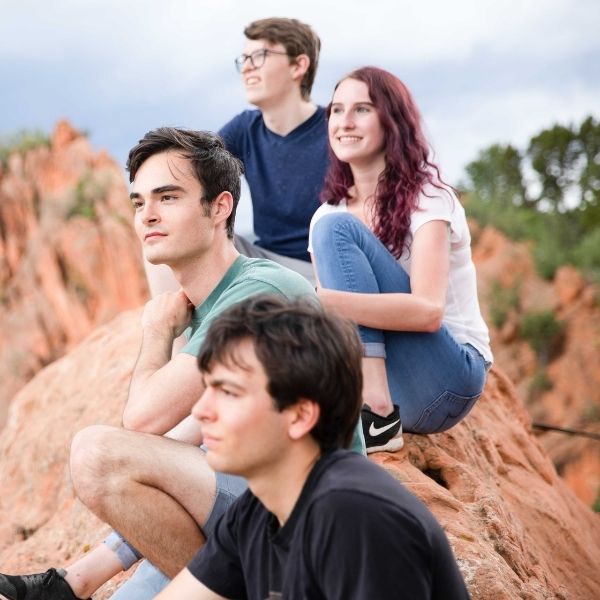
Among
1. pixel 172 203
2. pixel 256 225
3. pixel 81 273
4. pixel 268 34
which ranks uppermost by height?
pixel 268 34

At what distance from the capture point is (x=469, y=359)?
4234 millimetres

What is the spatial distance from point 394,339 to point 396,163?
0.78 m

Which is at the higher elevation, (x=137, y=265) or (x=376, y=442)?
(x=376, y=442)

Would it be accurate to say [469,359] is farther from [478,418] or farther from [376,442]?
[478,418]

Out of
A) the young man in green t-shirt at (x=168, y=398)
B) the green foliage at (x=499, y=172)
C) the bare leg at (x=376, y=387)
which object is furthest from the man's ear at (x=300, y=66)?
the green foliage at (x=499, y=172)

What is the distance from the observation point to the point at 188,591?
105 inches

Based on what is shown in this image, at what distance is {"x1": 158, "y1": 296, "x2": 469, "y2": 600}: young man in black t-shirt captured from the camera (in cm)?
217

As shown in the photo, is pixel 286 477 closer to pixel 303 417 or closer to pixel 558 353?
pixel 303 417

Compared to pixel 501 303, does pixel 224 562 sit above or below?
above

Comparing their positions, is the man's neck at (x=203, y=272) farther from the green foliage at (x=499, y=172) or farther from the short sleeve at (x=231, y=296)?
the green foliage at (x=499, y=172)

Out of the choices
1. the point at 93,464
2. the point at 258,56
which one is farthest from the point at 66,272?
the point at 93,464

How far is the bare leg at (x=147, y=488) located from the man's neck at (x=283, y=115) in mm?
2764

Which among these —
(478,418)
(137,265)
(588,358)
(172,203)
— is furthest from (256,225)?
(137,265)

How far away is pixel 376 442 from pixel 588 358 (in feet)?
54.6
